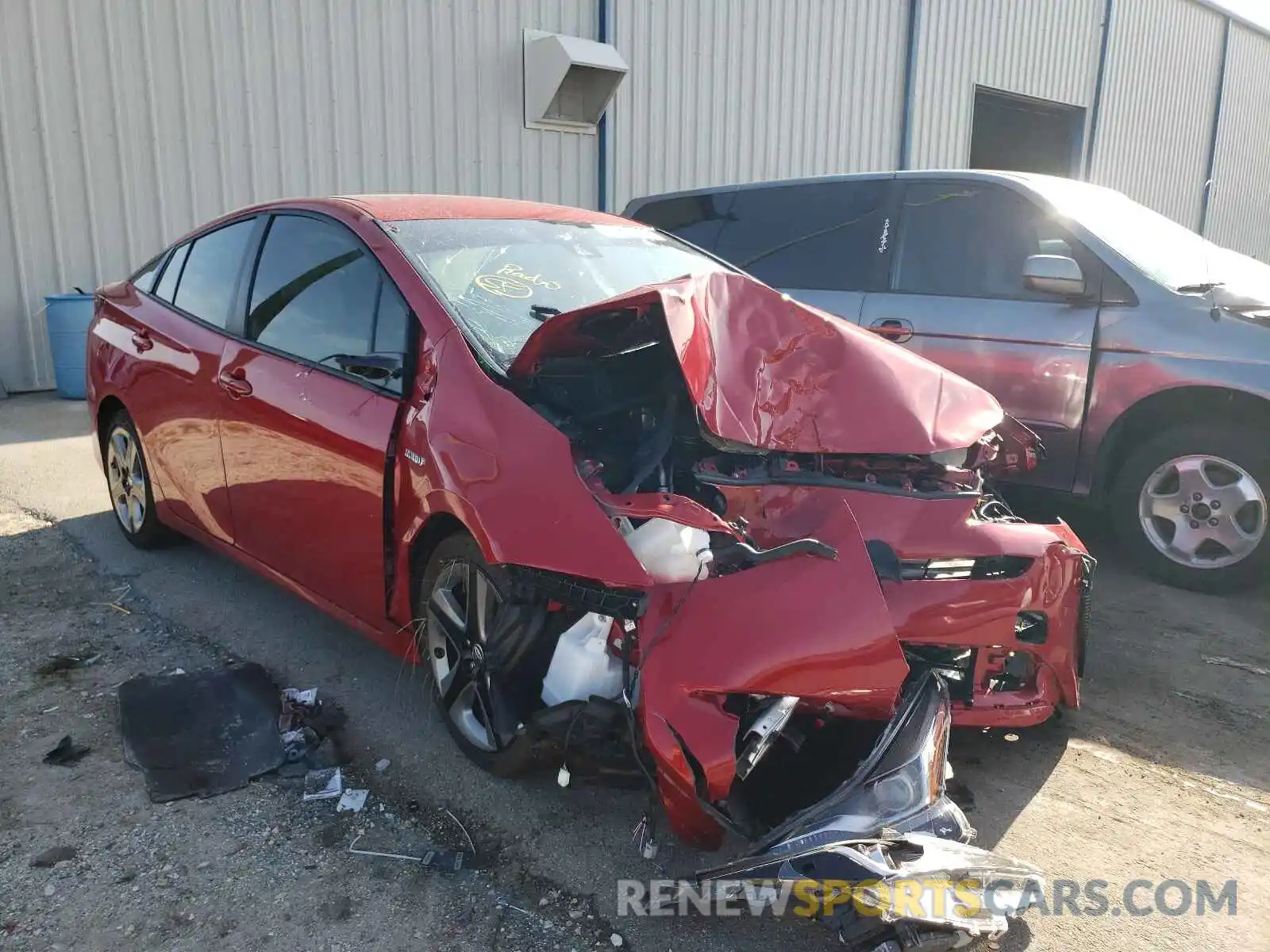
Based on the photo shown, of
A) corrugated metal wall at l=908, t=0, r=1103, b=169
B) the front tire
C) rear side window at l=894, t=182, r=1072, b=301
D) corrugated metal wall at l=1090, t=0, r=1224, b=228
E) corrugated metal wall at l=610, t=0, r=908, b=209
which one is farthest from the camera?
corrugated metal wall at l=1090, t=0, r=1224, b=228

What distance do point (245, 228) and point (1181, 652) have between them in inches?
160

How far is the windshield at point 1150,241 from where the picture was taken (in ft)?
15.0

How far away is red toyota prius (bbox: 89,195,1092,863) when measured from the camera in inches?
89.4

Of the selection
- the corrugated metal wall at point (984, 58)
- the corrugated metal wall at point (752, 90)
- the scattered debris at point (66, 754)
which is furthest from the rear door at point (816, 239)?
the corrugated metal wall at point (984, 58)

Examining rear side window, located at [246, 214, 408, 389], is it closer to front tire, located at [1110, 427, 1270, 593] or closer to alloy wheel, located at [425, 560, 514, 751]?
alloy wheel, located at [425, 560, 514, 751]

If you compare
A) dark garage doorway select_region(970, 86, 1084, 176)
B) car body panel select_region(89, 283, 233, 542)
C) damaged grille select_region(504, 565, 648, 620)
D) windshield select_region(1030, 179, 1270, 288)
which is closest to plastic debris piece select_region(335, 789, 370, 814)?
damaged grille select_region(504, 565, 648, 620)

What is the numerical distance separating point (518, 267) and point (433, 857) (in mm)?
1883

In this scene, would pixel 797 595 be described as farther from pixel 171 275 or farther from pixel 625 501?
pixel 171 275

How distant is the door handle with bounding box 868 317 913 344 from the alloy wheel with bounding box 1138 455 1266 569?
1.33m

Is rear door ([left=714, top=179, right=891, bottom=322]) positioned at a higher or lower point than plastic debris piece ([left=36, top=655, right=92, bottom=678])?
higher

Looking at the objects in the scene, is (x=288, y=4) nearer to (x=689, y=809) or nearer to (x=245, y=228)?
(x=245, y=228)

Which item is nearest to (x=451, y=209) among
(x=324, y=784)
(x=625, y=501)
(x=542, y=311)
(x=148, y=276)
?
(x=542, y=311)

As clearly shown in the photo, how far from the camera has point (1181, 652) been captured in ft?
12.5

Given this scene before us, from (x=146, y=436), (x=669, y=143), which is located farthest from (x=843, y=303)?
(x=669, y=143)
